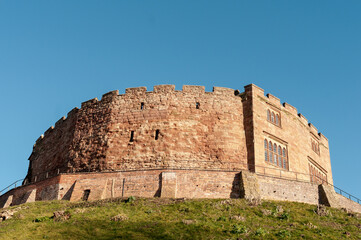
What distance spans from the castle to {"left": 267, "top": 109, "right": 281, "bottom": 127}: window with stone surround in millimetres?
103

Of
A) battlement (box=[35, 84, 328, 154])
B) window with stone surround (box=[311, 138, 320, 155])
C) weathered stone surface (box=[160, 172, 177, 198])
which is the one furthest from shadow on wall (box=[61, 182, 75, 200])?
window with stone surround (box=[311, 138, 320, 155])

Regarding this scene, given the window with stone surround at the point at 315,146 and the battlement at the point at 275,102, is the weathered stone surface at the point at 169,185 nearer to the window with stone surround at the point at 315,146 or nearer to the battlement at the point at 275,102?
the battlement at the point at 275,102

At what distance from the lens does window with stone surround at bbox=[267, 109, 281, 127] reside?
38.2m

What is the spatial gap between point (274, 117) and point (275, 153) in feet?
11.5

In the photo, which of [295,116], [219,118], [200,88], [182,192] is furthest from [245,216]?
[295,116]

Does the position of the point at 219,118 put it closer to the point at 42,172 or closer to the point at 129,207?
the point at 129,207

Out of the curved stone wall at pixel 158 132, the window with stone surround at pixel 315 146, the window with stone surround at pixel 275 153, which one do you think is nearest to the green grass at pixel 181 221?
the curved stone wall at pixel 158 132

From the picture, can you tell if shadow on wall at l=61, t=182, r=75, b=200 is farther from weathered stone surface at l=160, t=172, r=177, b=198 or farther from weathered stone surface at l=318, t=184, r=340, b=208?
weathered stone surface at l=318, t=184, r=340, b=208

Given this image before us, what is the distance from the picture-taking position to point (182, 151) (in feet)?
115

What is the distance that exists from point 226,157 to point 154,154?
5596 mm

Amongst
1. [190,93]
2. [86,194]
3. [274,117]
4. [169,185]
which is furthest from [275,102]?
[86,194]

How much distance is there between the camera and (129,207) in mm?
28188

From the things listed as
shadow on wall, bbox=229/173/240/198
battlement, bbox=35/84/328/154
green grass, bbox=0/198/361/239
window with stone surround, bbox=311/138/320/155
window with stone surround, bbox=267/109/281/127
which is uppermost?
battlement, bbox=35/84/328/154

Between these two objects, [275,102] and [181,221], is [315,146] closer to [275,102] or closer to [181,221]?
[275,102]
